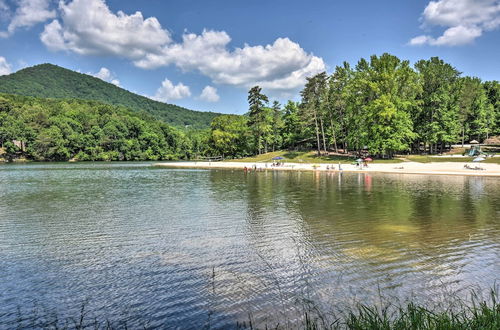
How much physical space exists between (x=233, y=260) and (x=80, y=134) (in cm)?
13524

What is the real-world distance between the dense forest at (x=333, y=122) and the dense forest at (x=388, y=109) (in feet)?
0.71

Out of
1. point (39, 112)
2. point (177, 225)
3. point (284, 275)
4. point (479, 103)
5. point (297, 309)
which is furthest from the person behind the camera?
point (39, 112)

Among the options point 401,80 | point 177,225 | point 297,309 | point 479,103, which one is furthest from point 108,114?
point 297,309

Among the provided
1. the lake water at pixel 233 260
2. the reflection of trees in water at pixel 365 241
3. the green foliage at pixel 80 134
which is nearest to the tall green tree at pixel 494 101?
the reflection of trees in water at pixel 365 241

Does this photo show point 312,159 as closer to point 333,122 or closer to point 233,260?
point 333,122

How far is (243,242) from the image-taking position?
1396cm

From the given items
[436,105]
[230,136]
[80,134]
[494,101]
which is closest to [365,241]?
[436,105]

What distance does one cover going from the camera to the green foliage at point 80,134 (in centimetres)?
11725

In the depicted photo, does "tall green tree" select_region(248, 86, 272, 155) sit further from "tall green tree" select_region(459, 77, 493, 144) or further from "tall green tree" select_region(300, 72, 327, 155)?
"tall green tree" select_region(459, 77, 493, 144)

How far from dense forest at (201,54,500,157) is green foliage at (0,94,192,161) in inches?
2150

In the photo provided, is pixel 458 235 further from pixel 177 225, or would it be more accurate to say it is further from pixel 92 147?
pixel 92 147

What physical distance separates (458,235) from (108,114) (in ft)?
522

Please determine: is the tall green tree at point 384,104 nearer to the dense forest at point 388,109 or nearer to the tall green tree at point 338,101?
the dense forest at point 388,109

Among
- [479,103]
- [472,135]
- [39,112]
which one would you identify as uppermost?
[39,112]
